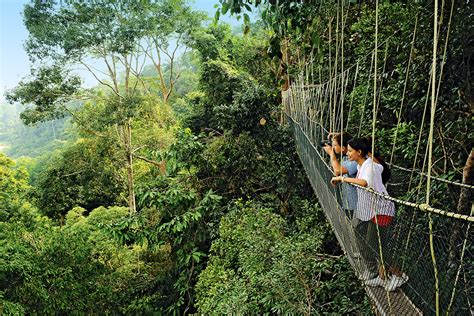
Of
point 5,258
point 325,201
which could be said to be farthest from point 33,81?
point 325,201

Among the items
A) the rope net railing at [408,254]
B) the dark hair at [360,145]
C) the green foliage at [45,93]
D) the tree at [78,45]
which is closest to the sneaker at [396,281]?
the rope net railing at [408,254]

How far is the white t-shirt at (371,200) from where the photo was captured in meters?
1.42

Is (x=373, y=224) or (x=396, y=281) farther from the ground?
(x=373, y=224)

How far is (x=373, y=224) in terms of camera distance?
4.72 feet

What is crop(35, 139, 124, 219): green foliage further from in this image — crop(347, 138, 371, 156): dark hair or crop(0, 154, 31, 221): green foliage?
crop(347, 138, 371, 156): dark hair

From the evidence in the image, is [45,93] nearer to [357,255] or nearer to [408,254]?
[357,255]

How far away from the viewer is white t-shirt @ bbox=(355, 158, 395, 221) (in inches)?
56.0

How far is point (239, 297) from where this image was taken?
290 cm

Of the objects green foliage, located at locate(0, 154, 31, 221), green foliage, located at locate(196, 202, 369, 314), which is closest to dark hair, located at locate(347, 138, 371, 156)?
green foliage, located at locate(196, 202, 369, 314)

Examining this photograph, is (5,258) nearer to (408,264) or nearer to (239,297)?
(239,297)

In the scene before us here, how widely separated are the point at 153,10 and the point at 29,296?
6.05m

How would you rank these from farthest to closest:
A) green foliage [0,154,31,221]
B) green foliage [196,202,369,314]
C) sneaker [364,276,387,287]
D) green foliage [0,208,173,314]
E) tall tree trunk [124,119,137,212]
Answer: tall tree trunk [124,119,137,212], green foliage [0,154,31,221], green foliage [0,208,173,314], green foliage [196,202,369,314], sneaker [364,276,387,287]

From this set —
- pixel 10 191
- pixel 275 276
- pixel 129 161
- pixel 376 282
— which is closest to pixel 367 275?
pixel 376 282

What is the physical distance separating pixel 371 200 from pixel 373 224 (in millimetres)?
82
